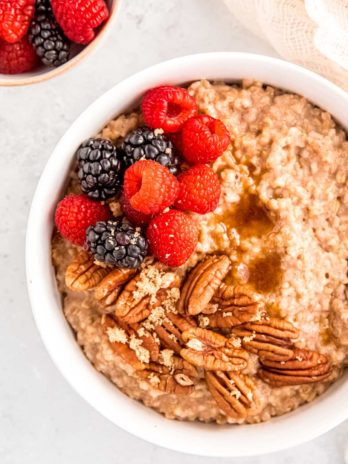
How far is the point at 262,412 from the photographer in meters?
2.20

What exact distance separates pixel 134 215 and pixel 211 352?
1.36 feet

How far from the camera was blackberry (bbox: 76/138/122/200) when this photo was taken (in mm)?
1968

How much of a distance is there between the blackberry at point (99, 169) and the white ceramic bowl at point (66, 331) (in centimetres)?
11

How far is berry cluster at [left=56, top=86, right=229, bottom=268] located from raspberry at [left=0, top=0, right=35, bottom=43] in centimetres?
42

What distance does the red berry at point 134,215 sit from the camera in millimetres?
2006

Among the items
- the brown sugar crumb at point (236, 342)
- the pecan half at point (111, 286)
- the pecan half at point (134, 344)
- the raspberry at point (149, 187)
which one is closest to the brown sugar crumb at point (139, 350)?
the pecan half at point (134, 344)

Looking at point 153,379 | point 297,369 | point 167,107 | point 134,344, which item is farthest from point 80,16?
point 297,369

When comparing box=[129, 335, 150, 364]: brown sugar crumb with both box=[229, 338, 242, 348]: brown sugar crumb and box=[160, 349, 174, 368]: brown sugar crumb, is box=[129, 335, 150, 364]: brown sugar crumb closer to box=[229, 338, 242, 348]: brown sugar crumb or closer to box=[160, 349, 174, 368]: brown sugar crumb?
box=[160, 349, 174, 368]: brown sugar crumb

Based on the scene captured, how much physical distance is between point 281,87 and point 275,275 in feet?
1.73

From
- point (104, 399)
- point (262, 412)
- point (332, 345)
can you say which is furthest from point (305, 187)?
point (104, 399)

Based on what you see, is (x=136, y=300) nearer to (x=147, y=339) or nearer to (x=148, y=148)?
(x=147, y=339)

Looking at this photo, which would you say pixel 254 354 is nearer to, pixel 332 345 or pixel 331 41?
pixel 332 345

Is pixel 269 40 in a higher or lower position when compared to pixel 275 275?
higher

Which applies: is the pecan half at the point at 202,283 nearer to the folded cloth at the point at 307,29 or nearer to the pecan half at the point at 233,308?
the pecan half at the point at 233,308
